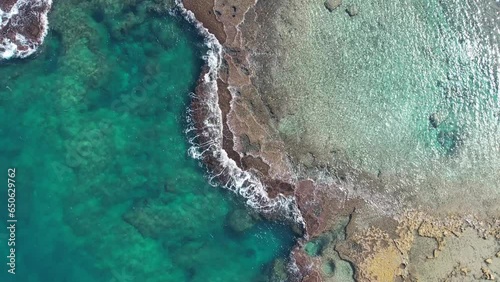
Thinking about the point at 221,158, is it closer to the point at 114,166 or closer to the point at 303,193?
the point at 303,193

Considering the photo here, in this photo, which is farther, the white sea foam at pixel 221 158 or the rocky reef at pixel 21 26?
the rocky reef at pixel 21 26

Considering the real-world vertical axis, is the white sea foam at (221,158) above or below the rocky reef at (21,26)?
above

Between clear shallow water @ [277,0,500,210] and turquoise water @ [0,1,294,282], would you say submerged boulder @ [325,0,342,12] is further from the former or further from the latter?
turquoise water @ [0,1,294,282]

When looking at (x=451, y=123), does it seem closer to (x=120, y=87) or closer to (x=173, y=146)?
(x=173, y=146)

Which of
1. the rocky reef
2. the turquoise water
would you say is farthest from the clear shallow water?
the rocky reef

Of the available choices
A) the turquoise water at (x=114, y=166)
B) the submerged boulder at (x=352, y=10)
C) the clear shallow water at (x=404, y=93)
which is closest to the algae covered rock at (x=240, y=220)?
the turquoise water at (x=114, y=166)

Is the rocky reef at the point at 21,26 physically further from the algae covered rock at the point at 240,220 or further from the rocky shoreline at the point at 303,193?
the algae covered rock at the point at 240,220
